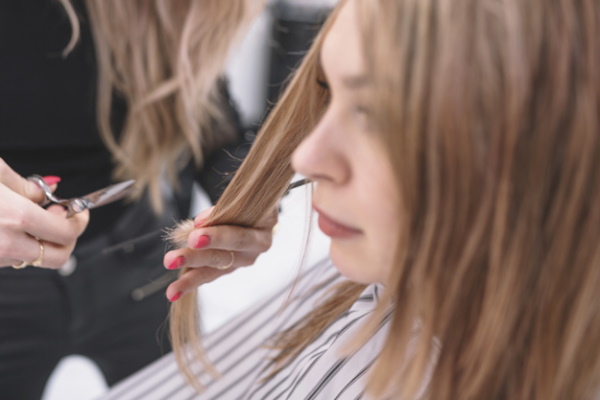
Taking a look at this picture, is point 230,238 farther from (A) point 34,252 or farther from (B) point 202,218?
(A) point 34,252

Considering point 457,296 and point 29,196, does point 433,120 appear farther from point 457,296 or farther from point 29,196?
point 29,196

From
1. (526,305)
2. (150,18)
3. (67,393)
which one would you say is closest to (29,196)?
(150,18)

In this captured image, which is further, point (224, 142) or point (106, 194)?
point (224, 142)

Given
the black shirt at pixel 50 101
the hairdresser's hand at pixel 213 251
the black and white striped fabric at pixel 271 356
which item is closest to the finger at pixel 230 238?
the hairdresser's hand at pixel 213 251

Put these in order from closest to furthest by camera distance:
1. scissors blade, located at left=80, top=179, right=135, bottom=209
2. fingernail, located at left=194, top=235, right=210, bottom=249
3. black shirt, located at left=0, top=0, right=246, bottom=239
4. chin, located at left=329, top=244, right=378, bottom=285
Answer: chin, located at left=329, top=244, right=378, bottom=285, fingernail, located at left=194, top=235, right=210, bottom=249, scissors blade, located at left=80, top=179, right=135, bottom=209, black shirt, located at left=0, top=0, right=246, bottom=239

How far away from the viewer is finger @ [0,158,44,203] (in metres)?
0.78

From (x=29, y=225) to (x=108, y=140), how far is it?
0.45 metres

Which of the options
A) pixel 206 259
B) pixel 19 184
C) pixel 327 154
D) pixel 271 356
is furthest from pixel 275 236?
pixel 327 154

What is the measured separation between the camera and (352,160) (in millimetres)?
542

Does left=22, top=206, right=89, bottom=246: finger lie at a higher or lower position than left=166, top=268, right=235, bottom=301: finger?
higher

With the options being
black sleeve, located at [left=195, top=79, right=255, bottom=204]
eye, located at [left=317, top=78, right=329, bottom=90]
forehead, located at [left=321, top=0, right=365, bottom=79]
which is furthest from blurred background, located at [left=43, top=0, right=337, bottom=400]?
forehead, located at [left=321, top=0, right=365, bottom=79]

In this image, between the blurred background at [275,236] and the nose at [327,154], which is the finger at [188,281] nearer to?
the blurred background at [275,236]

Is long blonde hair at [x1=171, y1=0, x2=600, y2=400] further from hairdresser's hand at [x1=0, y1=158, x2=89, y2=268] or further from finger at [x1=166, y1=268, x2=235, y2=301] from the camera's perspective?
hairdresser's hand at [x1=0, y1=158, x2=89, y2=268]

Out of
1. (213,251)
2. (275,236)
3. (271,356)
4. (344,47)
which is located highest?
(344,47)
